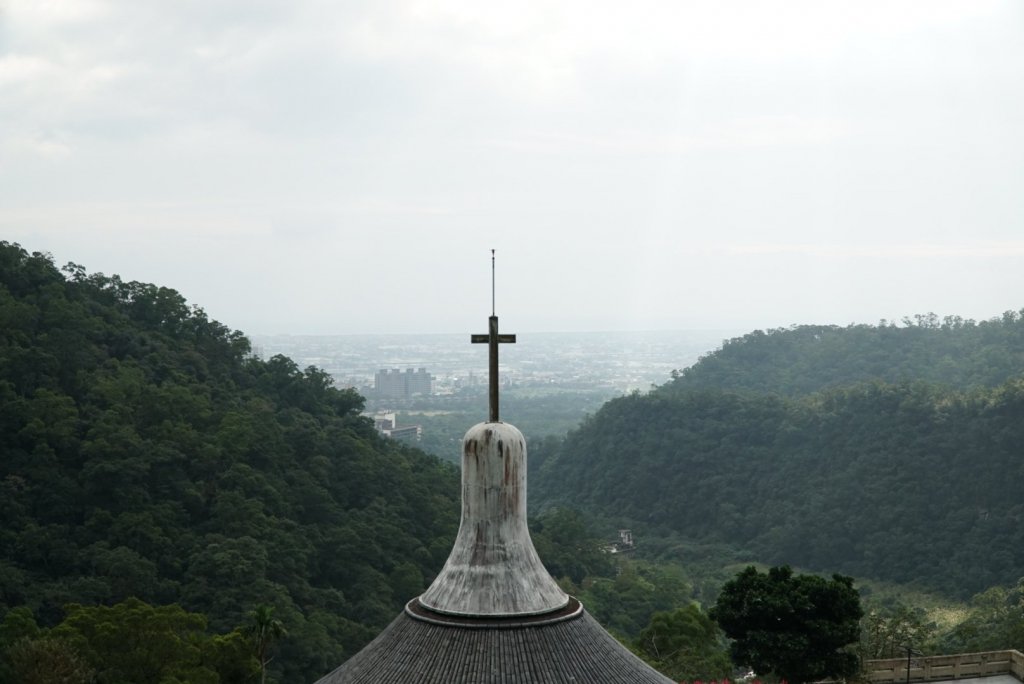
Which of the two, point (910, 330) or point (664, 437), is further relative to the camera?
point (910, 330)

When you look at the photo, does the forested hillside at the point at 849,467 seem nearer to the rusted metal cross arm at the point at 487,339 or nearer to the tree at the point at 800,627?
the tree at the point at 800,627

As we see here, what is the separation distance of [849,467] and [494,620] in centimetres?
5743

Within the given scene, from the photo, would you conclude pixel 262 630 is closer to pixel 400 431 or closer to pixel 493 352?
pixel 493 352

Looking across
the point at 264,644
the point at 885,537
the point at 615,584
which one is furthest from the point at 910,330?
the point at 264,644

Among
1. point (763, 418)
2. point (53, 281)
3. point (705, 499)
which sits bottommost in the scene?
point (705, 499)

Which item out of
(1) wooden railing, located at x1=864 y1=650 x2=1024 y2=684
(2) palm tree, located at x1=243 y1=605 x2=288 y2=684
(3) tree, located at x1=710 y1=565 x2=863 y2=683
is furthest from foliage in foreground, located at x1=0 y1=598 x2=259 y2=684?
(1) wooden railing, located at x1=864 y1=650 x2=1024 y2=684

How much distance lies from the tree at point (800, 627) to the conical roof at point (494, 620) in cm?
1571

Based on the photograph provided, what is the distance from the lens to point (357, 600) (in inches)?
1422

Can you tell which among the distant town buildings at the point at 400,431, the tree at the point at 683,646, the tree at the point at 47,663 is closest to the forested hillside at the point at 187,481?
the tree at the point at 47,663

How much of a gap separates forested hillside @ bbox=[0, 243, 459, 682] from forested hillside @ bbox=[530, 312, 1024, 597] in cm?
2189

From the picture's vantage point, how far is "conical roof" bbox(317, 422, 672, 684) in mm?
7034

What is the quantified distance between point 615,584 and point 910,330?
5776 centimetres

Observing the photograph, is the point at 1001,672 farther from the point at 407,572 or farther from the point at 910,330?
the point at 910,330

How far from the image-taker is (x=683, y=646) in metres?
27.4
